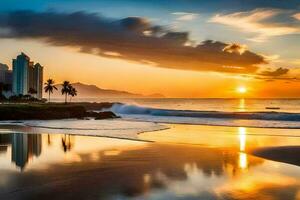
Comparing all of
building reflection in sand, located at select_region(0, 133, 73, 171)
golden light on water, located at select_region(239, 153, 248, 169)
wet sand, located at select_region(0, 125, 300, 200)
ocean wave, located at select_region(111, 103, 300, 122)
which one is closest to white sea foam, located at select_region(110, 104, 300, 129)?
ocean wave, located at select_region(111, 103, 300, 122)

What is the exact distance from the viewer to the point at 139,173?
18625 millimetres

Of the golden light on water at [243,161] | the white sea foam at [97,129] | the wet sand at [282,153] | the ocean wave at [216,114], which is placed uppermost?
the ocean wave at [216,114]

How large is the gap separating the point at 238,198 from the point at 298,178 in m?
5.55

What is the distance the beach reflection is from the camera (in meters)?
14.7

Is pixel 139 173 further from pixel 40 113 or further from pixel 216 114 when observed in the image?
pixel 216 114

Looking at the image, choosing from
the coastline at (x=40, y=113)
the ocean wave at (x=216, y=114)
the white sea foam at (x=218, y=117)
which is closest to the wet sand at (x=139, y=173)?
the white sea foam at (x=218, y=117)

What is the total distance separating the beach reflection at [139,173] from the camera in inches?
577

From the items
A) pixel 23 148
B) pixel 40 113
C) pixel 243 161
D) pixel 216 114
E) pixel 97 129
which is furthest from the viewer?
pixel 216 114

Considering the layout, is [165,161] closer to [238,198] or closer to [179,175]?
[179,175]

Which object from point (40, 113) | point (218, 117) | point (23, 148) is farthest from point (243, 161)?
point (218, 117)

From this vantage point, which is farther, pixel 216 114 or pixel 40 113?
pixel 216 114

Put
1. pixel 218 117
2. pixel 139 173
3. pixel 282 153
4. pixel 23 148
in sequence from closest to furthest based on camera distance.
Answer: pixel 139 173, pixel 282 153, pixel 23 148, pixel 218 117

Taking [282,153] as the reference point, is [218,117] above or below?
above

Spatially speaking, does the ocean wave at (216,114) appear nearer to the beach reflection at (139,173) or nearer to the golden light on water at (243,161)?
the golden light on water at (243,161)
